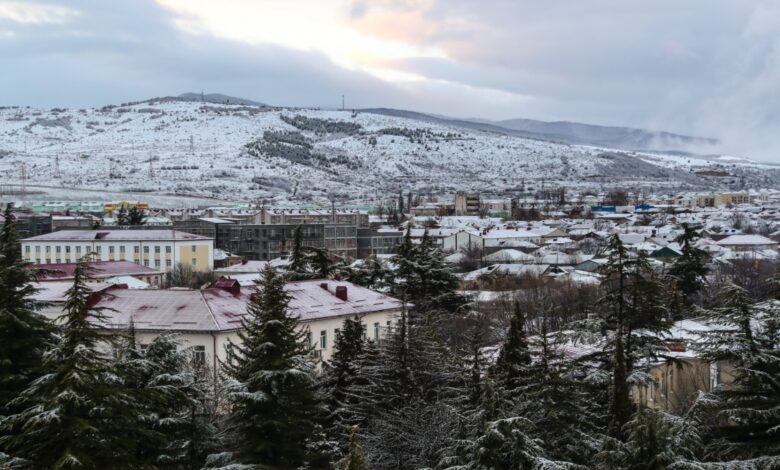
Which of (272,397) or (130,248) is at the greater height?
(272,397)

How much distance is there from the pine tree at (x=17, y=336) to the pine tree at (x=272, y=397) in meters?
3.37

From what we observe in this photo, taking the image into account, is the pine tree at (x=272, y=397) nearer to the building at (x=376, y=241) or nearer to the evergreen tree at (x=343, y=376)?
the evergreen tree at (x=343, y=376)

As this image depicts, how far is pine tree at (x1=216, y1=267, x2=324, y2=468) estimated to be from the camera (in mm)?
15594

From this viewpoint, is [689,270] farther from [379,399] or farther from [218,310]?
[379,399]

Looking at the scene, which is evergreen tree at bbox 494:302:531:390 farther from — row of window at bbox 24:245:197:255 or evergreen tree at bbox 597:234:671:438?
row of window at bbox 24:245:197:255

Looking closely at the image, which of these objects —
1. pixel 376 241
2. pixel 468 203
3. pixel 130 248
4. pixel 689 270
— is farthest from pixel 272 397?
pixel 468 203

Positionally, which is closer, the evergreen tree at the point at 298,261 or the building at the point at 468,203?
the evergreen tree at the point at 298,261

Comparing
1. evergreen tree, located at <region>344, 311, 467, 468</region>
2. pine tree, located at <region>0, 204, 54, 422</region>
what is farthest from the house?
pine tree, located at <region>0, 204, 54, 422</region>

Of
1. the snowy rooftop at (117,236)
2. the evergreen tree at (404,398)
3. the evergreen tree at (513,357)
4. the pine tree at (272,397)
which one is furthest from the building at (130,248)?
the pine tree at (272,397)

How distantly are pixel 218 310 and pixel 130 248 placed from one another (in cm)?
5015

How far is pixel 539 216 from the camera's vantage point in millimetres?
161750

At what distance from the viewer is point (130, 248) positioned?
80438 millimetres

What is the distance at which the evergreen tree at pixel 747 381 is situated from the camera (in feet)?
46.4

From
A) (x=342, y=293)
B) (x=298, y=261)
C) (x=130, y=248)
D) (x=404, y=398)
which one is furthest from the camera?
(x=130, y=248)
